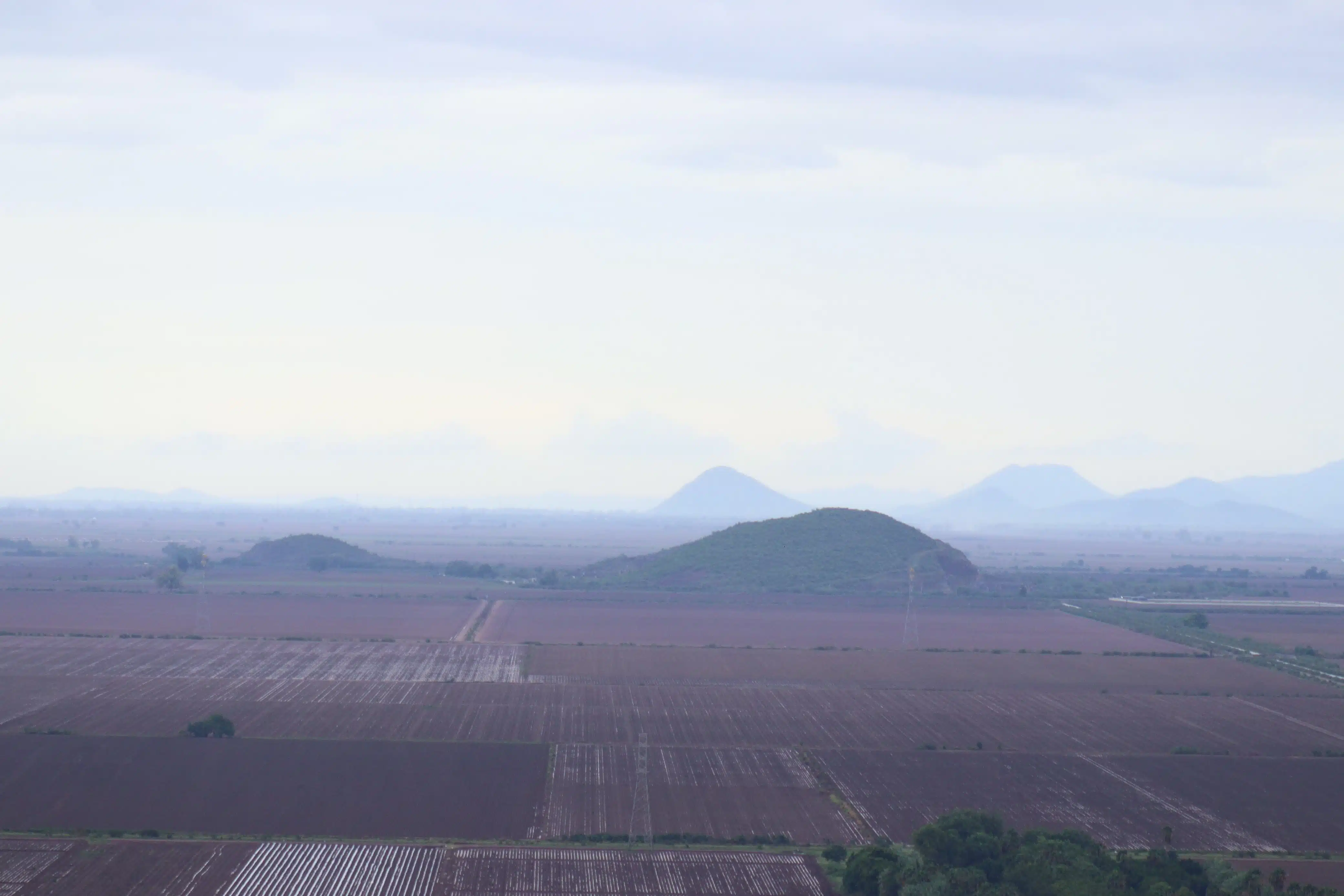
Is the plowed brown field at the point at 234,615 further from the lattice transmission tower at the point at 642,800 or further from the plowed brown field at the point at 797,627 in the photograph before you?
the lattice transmission tower at the point at 642,800

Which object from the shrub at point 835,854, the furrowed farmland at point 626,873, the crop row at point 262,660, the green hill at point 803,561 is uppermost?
the green hill at point 803,561

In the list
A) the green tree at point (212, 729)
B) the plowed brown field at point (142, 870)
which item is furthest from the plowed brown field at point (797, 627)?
the plowed brown field at point (142, 870)

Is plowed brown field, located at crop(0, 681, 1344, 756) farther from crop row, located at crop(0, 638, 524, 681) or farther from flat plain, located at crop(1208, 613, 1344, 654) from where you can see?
flat plain, located at crop(1208, 613, 1344, 654)

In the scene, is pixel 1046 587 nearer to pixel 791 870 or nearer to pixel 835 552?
pixel 835 552

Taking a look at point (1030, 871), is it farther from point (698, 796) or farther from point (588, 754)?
point (588, 754)

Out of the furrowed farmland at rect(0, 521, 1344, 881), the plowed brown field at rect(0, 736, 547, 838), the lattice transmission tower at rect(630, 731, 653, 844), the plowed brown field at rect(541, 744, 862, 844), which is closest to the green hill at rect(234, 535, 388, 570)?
the furrowed farmland at rect(0, 521, 1344, 881)

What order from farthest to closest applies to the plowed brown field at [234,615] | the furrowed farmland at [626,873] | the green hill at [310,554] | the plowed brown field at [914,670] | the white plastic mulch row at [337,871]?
1. the green hill at [310,554]
2. the plowed brown field at [234,615]
3. the plowed brown field at [914,670]
4. the furrowed farmland at [626,873]
5. the white plastic mulch row at [337,871]

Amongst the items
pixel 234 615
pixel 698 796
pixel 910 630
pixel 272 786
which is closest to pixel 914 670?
pixel 910 630

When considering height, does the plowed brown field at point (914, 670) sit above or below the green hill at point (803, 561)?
below
